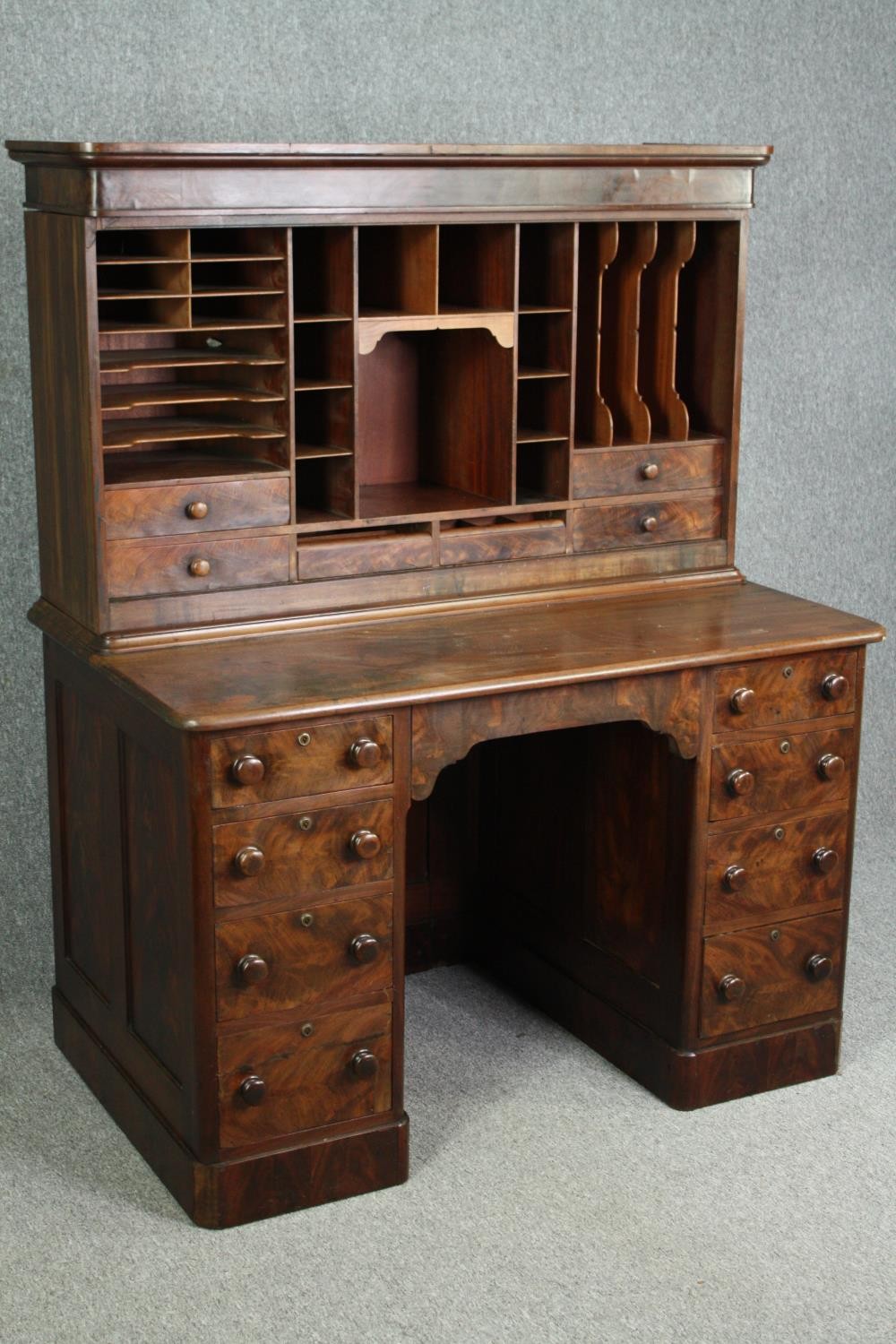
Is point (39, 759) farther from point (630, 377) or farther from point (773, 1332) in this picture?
point (773, 1332)

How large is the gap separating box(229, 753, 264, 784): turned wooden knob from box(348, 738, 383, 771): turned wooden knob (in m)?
0.14

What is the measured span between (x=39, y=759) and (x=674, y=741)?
1.12 metres

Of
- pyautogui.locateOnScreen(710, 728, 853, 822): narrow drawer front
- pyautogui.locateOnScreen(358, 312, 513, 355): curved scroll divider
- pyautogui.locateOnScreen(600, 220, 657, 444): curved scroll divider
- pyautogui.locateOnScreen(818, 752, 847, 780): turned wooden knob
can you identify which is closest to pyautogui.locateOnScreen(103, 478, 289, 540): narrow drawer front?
pyautogui.locateOnScreen(358, 312, 513, 355): curved scroll divider

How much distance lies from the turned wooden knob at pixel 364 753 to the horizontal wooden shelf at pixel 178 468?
47cm

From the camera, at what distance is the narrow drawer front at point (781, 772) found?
2564mm

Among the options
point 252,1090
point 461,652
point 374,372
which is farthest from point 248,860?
point 374,372

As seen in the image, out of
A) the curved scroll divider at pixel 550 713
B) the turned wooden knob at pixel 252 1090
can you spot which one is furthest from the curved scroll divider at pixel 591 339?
the turned wooden knob at pixel 252 1090

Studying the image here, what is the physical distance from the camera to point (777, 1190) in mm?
2445

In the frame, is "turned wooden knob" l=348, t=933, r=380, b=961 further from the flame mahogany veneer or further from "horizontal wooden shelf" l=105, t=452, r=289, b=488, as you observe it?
"horizontal wooden shelf" l=105, t=452, r=289, b=488

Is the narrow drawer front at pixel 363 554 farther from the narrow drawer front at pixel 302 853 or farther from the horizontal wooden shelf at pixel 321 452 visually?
the narrow drawer front at pixel 302 853

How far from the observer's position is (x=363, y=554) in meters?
2.58

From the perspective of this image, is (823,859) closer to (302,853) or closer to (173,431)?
(302,853)

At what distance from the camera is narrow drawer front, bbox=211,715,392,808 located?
85.7 inches

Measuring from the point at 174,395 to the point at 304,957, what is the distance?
2.73 ft
